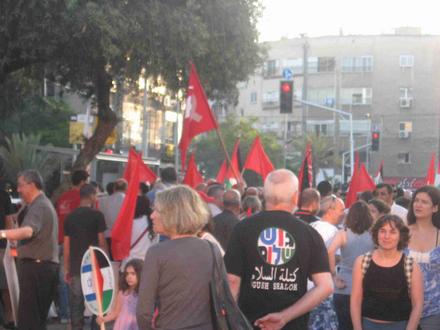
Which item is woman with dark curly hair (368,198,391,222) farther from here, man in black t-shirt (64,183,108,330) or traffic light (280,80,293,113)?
traffic light (280,80,293,113)

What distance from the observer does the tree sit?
1541 centimetres

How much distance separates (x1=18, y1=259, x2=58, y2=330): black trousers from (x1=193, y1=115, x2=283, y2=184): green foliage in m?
48.3

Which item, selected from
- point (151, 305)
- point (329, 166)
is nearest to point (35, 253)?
point (151, 305)

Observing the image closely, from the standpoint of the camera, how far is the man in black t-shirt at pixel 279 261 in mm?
5738

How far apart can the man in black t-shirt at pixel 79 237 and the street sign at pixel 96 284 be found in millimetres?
1943

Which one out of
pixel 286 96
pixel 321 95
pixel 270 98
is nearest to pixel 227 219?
pixel 286 96

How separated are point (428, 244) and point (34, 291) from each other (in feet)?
12.8

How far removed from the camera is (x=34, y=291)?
31.3ft

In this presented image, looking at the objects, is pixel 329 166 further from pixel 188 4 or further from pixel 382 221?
pixel 382 221

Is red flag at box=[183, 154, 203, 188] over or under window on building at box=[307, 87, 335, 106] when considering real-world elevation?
under

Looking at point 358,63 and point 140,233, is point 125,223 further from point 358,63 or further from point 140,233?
point 358,63

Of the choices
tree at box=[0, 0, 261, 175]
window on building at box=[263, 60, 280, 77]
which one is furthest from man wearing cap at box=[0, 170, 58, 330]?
window on building at box=[263, 60, 280, 77]

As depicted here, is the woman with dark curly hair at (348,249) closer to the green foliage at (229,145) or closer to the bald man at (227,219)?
the bald man at (227,219)

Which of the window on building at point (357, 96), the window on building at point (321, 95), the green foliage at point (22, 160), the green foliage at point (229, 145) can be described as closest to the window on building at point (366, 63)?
the window on building at point (357, 96)
